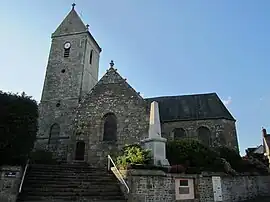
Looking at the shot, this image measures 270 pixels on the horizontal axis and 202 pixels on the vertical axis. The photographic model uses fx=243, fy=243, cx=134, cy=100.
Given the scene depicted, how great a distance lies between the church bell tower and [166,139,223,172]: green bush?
32.1 ft

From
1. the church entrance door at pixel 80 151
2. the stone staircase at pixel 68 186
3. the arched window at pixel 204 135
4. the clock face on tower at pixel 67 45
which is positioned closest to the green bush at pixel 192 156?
the stone staircase at pixel 68 186

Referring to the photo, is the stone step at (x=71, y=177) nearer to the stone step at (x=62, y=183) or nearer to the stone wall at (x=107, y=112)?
the stone step at (x=62, y=183)

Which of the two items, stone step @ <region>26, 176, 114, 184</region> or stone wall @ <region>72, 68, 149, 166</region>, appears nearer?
stone step @ <region>26, 176, 114, 184</region>

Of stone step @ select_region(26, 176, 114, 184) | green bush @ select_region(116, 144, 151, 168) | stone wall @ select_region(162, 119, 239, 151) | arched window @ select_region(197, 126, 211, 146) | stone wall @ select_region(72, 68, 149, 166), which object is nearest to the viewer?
stone step @ select_region(26, 176, 114, 184)

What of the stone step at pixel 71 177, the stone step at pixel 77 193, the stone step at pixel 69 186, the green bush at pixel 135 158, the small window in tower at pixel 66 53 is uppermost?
the small window in tower at pixel 66 53

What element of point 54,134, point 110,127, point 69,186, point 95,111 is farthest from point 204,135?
point 69,186

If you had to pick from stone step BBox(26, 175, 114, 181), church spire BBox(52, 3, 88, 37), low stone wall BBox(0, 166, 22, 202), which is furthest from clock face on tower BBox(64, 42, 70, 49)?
low stone wall BBox(0, 166, 22, 202)

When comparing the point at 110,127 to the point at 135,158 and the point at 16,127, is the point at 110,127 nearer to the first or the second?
the point at 135,158

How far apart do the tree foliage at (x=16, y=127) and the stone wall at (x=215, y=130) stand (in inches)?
561

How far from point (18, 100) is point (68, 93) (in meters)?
12.1

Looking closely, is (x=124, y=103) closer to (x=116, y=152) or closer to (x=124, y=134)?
(x=124, y=134)

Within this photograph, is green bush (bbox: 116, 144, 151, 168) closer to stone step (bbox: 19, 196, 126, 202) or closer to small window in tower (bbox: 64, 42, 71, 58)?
stone step (bbox: 19, 196, 126, 202)

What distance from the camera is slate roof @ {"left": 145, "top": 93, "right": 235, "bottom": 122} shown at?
22.3m

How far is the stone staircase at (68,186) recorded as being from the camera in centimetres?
952
